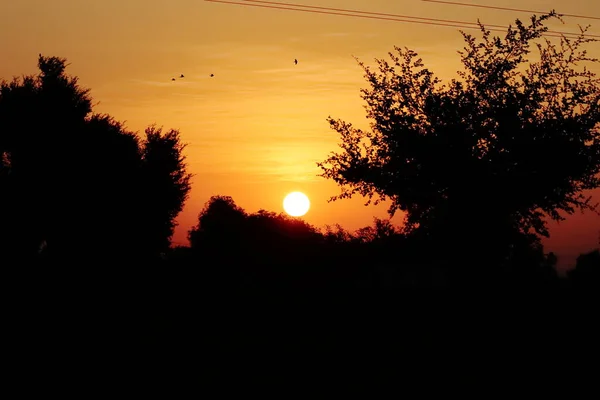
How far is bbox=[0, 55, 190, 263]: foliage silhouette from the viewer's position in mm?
55219

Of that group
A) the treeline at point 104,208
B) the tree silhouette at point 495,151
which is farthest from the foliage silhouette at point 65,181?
the tree silhouette at point 495,151

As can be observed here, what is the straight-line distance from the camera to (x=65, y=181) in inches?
2227

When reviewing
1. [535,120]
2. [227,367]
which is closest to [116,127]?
[535,120]

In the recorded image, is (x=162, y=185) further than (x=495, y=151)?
Yes

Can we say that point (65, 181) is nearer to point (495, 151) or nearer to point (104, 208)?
point (104, 208)

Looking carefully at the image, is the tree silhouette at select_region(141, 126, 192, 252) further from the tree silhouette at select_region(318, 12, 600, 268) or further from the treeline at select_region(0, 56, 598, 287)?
the tree silhouette at select_region(318, 12, 600, 268)

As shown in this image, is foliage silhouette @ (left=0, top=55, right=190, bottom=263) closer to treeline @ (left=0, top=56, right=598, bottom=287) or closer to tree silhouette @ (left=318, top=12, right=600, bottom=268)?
treeline @ (left=0, top=56, right=598, bottom=287)

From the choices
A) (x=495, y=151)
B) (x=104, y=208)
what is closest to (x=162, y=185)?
(x=104, y=208)

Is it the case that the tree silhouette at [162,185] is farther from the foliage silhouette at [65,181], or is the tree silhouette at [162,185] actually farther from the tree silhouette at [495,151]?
the tree silhouette at [495,151]

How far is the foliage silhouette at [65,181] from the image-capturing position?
5522 cm

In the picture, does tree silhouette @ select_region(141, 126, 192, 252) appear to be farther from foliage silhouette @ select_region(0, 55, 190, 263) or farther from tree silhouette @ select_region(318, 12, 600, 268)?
tree silhouette @ select_region(318, 12, 600, 268)

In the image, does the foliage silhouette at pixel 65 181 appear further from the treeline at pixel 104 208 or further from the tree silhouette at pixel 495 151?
the tree silhouette at pixel 495 151

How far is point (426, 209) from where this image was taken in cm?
4397

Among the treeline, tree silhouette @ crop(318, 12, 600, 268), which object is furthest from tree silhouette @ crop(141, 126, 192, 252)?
tree silhouette @ crop(318, 12, 600, 268)
